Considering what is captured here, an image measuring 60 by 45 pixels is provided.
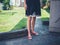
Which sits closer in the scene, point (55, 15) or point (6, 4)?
point (55, 15)

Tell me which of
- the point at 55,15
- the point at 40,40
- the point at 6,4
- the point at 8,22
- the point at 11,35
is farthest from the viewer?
the point at 6,4

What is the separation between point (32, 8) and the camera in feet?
16.3

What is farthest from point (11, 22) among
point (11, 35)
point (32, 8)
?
point (32, 8)

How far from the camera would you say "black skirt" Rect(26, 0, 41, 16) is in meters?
4.94

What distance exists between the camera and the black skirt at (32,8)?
16.2ft

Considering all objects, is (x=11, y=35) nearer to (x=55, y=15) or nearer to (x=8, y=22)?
(x=55, y=15)

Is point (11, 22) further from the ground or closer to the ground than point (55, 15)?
closer to the ground

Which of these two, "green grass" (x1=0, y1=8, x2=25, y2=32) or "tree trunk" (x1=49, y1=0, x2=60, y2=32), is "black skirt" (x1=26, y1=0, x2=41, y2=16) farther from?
"green grass" (x1=0, y1=8, x2=25, y2=32)

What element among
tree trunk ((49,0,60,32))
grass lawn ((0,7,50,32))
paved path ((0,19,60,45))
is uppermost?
tree trunk ((49,0,60,32))

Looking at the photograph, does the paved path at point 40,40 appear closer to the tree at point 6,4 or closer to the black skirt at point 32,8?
the black skirt at point 32,8

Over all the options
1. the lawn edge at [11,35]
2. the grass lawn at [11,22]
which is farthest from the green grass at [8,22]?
the lawn edge at [11,35]

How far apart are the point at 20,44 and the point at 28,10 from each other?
35.3 inches

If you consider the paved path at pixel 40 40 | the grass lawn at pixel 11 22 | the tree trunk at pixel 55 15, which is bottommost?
the paved path at pixel 40 40

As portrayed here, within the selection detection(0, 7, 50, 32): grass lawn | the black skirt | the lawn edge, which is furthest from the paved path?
detection(0, 7, 50, 32): grass lawn
